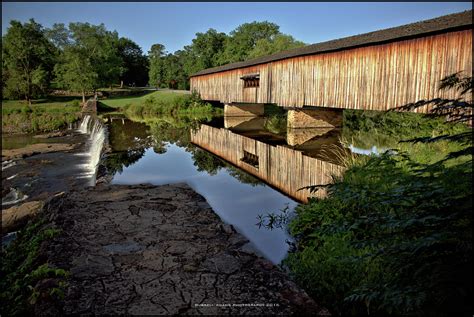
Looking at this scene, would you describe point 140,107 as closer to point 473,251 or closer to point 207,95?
point 207,95

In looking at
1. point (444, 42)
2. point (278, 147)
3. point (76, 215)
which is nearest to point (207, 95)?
point (278, 147)

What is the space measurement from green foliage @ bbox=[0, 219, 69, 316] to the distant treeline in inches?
1312

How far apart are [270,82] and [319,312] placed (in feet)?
57.4

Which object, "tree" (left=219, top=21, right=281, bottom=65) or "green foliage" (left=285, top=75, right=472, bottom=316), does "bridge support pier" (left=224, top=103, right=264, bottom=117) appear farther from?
"tree" (left=219, top=21, right=281, bottom=65)

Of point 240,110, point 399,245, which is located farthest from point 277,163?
point 240,110

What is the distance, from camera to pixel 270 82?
19141mm

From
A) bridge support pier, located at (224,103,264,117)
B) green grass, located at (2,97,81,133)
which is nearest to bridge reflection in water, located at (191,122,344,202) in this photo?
bridge support pier, located at (224,103,264,117)

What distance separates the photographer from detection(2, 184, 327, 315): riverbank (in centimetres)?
282

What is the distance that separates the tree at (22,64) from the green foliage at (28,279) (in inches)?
1326

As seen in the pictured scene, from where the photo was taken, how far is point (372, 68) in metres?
12.0

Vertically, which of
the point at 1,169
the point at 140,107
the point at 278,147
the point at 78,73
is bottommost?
the point at 1,169

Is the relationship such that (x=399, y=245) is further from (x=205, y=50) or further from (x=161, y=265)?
(x=205, y=50)

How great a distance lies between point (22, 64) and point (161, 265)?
38541 millimetres

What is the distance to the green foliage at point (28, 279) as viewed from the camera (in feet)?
9.58
